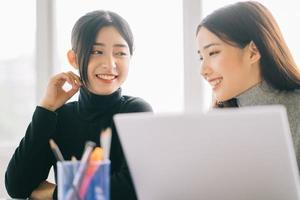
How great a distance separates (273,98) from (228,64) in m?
0.17

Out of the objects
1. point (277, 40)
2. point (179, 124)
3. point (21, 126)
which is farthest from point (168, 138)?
point (21, 126)

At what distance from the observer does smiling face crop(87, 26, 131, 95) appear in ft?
4.79

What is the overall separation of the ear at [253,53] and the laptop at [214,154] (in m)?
0.60

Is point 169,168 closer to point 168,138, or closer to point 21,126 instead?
point 168,138

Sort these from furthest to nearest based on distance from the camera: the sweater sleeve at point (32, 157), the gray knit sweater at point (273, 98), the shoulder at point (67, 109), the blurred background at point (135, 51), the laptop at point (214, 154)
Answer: the blurred background at point (135, 51), the shoulder at point (67, 109), the sweater sleeve at point (32, 157), the gray knit sweater at point (273, 98), the laptop at point (214, 154)

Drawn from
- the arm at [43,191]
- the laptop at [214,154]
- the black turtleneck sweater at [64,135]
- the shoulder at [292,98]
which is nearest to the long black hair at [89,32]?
the black turtleneck sweater at [64,135]

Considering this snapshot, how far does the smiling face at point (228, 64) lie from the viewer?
4.48ft

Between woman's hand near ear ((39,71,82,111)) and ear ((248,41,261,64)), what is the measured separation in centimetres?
60

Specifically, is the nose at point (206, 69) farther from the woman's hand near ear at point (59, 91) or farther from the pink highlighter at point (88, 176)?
the pink highlighter at point (88, 176)

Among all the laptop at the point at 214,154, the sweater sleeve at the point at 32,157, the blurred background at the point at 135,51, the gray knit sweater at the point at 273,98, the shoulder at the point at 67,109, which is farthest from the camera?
the blurred background at the point at 135,51

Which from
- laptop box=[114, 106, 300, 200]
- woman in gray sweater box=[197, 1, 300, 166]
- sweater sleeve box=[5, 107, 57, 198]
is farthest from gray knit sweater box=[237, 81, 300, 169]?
sweater sleeve box=[5, 107, 57, 198]

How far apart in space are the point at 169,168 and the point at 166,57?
4.64 feet

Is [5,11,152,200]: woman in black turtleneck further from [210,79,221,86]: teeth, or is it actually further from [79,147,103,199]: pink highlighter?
[79,147,103,199]: pink highlighter

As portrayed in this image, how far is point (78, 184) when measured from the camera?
0.77m
